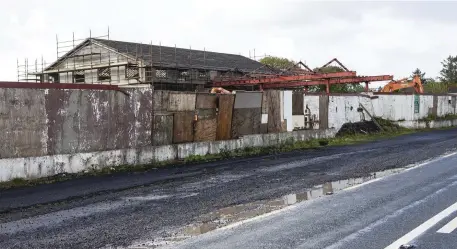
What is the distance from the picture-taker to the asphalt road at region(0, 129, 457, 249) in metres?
6.36

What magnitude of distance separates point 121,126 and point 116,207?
22.5 feet

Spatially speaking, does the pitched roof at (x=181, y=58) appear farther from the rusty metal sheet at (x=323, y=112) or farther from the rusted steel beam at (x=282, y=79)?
the rusty metal sheet at (x=323, y=112)

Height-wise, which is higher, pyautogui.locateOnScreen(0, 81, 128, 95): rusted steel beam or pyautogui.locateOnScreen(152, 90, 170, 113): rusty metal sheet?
pyautogui.locateOnScreen(0, 81, 128, 95): rusted steel beam

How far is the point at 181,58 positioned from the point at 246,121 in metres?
22.9

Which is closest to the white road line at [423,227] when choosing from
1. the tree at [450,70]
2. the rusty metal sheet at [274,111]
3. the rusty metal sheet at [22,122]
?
the rusty metal sheet at [22,122]

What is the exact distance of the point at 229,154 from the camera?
18219 millimetres

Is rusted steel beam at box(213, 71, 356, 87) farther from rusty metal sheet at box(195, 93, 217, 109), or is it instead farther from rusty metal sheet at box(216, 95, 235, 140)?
rusty metal sheet at box(195, 93, 217, 109)

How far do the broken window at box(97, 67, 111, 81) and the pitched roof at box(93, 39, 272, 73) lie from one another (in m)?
1.90

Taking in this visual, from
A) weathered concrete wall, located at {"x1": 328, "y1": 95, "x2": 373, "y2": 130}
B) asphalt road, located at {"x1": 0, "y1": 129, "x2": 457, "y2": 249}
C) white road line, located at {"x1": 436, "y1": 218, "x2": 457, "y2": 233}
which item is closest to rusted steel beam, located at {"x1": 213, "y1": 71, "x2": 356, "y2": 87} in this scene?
weathered concrete wall, located at {"x1": 328, "y1": 95, "x2": 373, "y2": 130}

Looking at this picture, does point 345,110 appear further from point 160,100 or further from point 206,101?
point 160,100

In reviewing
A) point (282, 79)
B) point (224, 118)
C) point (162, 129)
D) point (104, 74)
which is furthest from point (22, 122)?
point (104, 74)

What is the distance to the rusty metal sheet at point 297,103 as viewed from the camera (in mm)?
22962

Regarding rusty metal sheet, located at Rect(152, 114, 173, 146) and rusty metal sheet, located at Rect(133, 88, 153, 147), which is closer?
rusty metal sheet, located at Rect(133, 88, 153, 147)

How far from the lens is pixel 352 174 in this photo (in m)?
12.2
